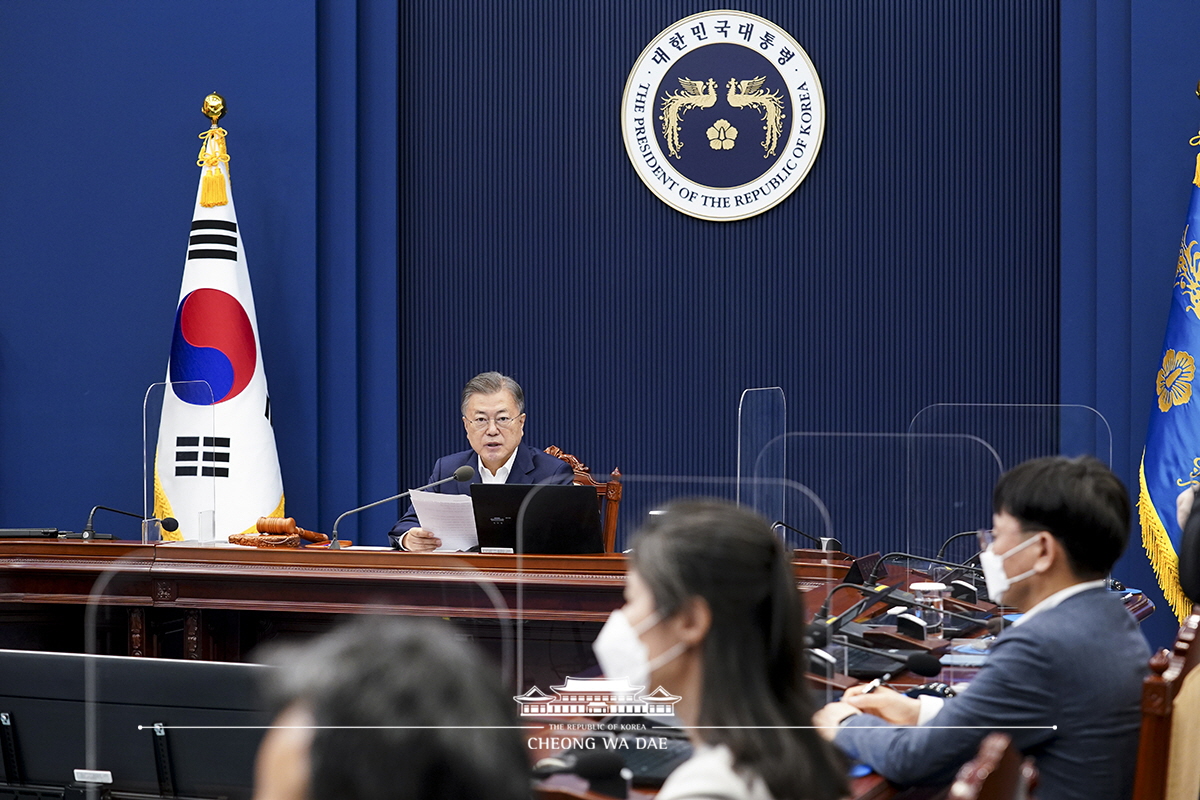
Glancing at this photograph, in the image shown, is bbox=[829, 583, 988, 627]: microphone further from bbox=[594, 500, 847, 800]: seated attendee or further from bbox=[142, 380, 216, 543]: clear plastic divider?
bbox=[142, 380, 216, 543]: clear plastic divider

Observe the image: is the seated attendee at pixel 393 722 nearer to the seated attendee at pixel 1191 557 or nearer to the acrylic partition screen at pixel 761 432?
the seated attendee at pixel 1191 557

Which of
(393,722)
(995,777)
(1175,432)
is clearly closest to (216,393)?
(1175,432)

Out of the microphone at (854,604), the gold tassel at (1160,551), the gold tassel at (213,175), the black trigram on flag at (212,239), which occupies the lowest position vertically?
the gold tassel at (1160,551)

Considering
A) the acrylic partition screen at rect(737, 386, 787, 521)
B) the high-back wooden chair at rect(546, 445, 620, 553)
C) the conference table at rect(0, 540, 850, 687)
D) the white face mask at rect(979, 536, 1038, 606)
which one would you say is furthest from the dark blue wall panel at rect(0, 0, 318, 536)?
the white face mask at rect(979, 536, 1038, 606)

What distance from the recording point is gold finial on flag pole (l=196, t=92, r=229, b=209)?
4.67 meters

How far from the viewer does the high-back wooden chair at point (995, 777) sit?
1.00 m

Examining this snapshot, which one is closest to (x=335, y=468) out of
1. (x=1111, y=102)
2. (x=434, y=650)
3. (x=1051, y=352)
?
(x=1051, y=352)

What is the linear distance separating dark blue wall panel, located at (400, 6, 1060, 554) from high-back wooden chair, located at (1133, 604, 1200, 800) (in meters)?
3.22

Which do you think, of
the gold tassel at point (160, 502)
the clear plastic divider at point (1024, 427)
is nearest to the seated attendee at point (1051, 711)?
the clear plastic divider at point (1024, 427)

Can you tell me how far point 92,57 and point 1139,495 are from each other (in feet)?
16.5

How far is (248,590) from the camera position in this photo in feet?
10.2

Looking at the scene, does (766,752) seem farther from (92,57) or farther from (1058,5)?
(92,57)

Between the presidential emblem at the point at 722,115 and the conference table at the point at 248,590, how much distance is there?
2.20 m

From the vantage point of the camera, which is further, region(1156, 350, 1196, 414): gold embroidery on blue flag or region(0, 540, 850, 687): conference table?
region(1156, 350, 1196, 414): gold embroidery on blue flag
